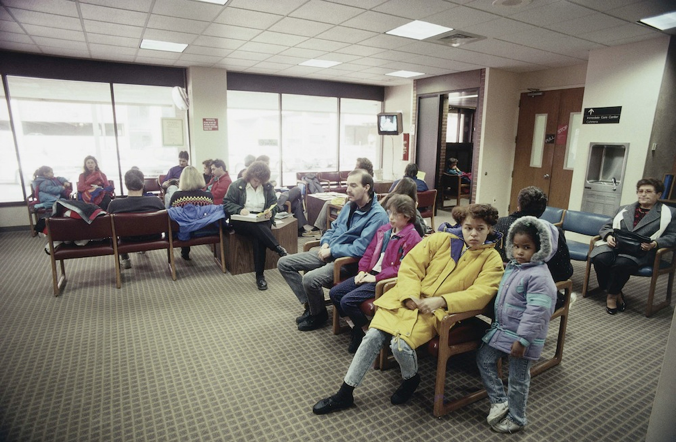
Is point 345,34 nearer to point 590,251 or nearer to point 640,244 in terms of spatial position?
point 590,251

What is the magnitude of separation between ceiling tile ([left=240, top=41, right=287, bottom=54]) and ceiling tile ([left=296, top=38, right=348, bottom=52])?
36 centimetres

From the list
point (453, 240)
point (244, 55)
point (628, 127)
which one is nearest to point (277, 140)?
point (244, 55)

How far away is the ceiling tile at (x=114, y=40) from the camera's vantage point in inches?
202

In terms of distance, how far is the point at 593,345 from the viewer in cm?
306

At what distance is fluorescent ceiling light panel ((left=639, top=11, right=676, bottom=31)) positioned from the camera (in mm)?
4062

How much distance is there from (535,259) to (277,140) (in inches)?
301

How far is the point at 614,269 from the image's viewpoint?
3.62 m

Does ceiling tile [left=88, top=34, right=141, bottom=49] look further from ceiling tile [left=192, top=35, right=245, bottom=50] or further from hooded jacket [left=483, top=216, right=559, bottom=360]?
hooded jacket [left=483, top=216, right=559, bottom=360]

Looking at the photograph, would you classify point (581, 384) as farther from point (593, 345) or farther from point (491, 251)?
point (491, 251)

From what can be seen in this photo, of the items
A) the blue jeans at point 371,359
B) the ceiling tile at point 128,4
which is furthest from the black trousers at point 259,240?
the ceiling tile at point 128,4

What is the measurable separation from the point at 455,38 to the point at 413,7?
56.2 inches

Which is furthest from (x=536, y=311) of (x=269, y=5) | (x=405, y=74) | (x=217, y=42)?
(x=405, y=74)

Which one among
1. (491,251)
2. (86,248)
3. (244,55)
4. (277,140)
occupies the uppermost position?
(244,55)

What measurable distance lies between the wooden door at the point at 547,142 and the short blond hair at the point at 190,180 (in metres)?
6.15
